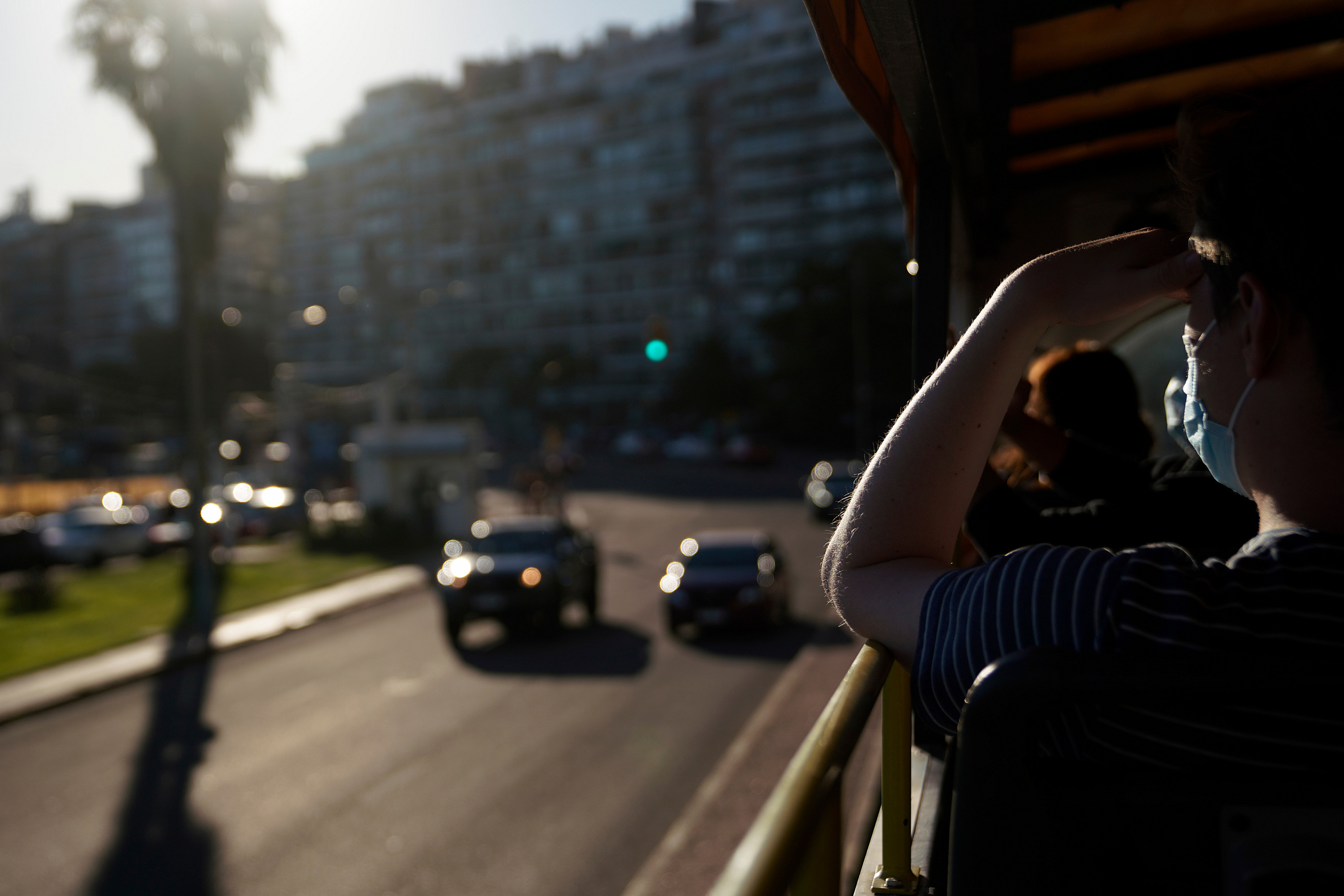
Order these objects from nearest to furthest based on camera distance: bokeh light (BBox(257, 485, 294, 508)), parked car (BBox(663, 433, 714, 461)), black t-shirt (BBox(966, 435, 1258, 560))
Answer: black t-shirt (BBox(966, 435, 1258, 560)), bokeh light (BBox(257, 485, 294, 508)), parked car (BBox(663, 433, 714, 461))

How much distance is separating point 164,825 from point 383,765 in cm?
208

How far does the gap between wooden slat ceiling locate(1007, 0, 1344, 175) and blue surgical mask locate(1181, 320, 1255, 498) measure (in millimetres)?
1356

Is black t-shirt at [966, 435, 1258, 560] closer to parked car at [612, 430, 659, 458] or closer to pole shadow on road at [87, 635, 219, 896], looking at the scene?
pole shadow on road at [87, 635, 219, 896]

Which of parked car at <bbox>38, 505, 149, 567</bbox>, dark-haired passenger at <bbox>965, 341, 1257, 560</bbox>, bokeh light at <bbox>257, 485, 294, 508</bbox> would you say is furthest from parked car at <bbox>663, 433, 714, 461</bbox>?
dark-haired passenger at <bbox>965, 341, 1257, 560</bbox>

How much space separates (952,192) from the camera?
2811 millimetres

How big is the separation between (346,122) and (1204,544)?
11228cm

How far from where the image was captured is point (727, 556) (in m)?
17.2

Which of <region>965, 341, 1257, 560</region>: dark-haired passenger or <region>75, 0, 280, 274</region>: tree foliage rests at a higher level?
<region>75, 0, 280, 274</region>: tree foliage

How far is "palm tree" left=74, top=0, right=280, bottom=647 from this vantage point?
62.5ft

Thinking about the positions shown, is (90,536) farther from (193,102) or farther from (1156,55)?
(1156,55)

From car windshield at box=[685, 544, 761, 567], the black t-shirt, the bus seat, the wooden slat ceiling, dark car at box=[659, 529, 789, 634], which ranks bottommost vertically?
dark car at box=[659, 529, 789, 634]

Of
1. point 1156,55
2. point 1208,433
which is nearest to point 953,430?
point 1208,433

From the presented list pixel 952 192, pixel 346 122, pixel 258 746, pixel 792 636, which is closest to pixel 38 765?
pixel 258 746

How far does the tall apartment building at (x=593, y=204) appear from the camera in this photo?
74.8 meters
